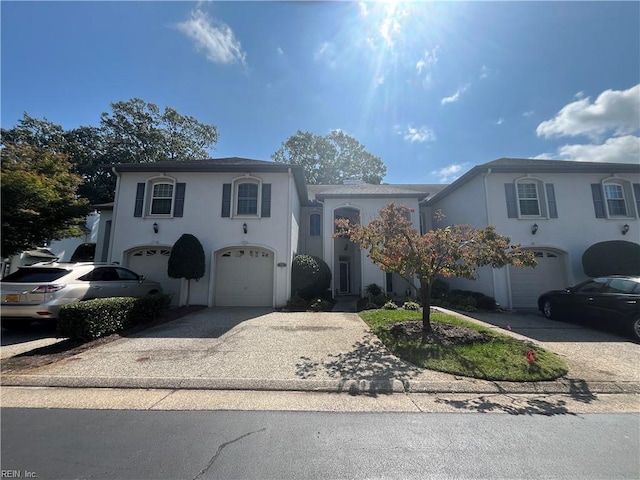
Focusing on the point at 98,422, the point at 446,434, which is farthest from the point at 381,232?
the point at 98,422

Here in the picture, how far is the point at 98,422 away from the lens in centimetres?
317

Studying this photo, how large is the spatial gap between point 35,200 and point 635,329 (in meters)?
16.7

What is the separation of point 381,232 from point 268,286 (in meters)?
6.40

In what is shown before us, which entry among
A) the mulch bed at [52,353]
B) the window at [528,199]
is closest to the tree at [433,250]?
the mulch bed at [52,353]

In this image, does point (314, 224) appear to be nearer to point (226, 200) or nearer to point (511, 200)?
point (226, 200)

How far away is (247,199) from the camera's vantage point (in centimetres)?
1186

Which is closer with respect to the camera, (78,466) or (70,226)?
(78,466)

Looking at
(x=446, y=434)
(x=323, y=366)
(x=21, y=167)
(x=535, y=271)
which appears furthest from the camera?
(x=535, y=271)

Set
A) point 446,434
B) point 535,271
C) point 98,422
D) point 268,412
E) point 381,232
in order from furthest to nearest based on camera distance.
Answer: point 535,271 < point 381,232 < point 268,412 < point 98,422 < point 446,434

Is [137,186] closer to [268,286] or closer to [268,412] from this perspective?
[268,286]

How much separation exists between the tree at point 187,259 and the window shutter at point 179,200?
145cm

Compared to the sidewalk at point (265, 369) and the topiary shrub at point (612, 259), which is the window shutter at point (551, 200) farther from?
the sidewalk at point (265, 369)

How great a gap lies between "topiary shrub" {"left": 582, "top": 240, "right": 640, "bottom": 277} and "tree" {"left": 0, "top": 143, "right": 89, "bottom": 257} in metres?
19.2

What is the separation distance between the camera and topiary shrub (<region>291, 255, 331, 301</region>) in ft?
36.9
